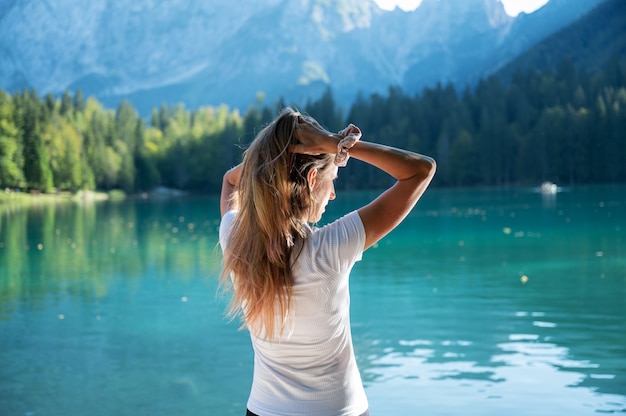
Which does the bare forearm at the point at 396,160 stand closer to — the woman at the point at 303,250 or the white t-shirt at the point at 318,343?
the woman at the point at 303,250

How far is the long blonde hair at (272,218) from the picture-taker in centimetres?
223

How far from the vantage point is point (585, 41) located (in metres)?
169

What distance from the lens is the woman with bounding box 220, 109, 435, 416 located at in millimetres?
2227

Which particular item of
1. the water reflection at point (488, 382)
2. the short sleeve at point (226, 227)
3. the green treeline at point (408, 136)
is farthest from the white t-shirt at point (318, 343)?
the green treeline at point (408, 136)

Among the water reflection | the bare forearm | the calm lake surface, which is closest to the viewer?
the bare forearm

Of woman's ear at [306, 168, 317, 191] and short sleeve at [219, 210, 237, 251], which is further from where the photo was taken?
short sleeve at [219, 210, 237, 251]

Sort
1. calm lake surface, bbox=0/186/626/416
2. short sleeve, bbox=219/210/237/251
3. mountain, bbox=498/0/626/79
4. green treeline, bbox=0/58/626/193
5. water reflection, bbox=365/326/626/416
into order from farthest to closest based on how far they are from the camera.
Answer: mountain, bbox=498/0/626/79, green treeline, bbox=0/58/626/193, calm lake surface, bbox=0/186/626/416, water reflection, bbox=365/326/626/416, short sleeve, bbox=219/210/237/251

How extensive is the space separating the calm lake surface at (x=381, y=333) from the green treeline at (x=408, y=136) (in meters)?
59.4

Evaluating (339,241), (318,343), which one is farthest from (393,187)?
(318,343)

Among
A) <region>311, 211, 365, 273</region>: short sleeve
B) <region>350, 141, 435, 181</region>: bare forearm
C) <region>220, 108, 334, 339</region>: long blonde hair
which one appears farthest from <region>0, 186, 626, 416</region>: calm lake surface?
<region>350, 141, 435, 181</region>: bare forearm

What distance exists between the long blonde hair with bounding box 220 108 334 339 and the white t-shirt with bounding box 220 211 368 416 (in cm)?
4

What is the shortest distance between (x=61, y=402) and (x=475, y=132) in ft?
303

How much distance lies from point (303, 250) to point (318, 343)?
271 millimetres

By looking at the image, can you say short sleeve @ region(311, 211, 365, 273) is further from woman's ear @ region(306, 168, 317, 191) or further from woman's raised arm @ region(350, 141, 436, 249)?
woman's ear @ region(306, 168, 317, 191)
